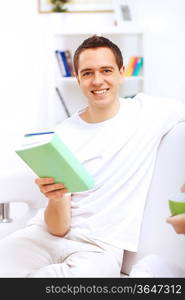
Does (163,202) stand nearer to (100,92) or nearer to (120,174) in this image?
(120,174)

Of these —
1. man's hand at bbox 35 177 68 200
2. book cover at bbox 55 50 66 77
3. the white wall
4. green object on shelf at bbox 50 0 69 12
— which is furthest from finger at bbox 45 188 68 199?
green object on shelf at bbox 50 0 69 12

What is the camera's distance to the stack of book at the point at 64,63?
81.6 inches

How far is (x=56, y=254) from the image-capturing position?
0.86 m

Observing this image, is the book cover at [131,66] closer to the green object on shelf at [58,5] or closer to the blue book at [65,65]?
the blue book at [65,65]

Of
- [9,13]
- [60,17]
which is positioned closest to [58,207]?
[9,13]

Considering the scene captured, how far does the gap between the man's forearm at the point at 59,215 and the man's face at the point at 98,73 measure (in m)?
0.17

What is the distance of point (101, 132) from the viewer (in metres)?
0.90

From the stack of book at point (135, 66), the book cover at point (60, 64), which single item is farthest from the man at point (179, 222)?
the book cover at point (60, 64)

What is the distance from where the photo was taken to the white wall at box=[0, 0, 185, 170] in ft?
3.85

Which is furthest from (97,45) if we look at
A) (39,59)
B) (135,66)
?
(39,59)

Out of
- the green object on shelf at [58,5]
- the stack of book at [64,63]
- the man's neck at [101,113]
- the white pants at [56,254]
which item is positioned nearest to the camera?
the white pants at [56,254]

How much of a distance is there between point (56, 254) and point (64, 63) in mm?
1309

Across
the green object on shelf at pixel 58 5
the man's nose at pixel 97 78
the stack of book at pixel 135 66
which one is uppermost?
the green object on shelf at pixel 58 5

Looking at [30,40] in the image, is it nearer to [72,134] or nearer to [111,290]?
[72,134]
